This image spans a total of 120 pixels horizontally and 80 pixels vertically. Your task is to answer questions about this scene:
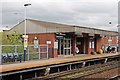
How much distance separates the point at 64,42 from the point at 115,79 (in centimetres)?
1863

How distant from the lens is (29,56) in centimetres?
2198

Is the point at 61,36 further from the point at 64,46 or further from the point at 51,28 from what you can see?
the point at 64,46

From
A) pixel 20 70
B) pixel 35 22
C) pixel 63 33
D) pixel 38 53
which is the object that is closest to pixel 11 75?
pixel 20 70

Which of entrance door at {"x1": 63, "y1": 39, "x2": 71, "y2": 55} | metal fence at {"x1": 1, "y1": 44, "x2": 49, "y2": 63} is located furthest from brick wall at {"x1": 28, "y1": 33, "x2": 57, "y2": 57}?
entrance door at {"x1": 63, "y1": 39, "x2": 71, "y2": 55}

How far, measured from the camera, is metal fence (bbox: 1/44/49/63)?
19.6m

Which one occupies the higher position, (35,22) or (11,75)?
(35,22)

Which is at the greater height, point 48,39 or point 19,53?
point 48,39

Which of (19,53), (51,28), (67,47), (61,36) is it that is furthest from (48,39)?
(19,53)

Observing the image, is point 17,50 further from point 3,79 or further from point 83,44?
point 83,44

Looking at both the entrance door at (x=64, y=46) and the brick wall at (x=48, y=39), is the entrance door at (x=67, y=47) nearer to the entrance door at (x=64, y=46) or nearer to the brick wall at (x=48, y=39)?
the entrance door at (x=64, y=46)

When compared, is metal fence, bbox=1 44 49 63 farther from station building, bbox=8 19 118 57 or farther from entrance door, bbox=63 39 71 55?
entrance door, bbox=63 39 71 55

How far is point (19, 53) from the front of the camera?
21266 mm

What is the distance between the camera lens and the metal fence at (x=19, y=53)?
19.6 m

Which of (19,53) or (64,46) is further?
(64,46)
